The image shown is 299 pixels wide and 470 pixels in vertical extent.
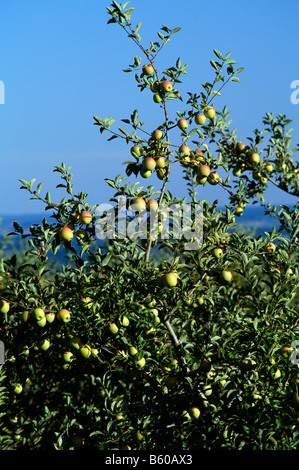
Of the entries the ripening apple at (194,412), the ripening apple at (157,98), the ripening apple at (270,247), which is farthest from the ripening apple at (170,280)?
the ripening apple at (157,98)

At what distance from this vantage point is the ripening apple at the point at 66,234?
11.9 feet

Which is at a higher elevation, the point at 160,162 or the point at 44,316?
the point at 160,162

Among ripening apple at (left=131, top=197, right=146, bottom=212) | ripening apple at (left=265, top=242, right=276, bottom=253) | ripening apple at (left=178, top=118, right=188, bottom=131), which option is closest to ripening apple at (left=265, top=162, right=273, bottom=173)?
ripening apple at (left=265, top=242, right=276, bottom=253)

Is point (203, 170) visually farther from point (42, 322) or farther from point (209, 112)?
point (42, 322)

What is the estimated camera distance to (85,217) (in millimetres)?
3686

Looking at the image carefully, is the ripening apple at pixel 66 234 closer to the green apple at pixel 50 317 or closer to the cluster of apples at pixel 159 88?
the green apple at pixel 50 317

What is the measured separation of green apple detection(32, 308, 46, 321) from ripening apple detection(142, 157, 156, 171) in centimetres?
132

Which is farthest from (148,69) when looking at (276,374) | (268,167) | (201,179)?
(276,374)

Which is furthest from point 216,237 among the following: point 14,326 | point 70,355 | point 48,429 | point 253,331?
point 48,429

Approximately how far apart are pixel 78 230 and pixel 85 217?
0.47 feet

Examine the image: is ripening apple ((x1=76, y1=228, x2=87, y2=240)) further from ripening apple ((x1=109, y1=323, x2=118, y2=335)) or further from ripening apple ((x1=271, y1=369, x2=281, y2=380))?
ripening apple ((x1=271, y1=369, x2=281, y2=380))

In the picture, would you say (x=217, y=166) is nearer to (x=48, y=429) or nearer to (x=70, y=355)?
(x=70, y=355)

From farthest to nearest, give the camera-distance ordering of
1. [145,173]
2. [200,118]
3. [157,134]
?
1. [200,118]
2. [157,134]
3. [145,173]

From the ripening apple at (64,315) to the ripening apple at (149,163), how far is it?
4.02 feet
